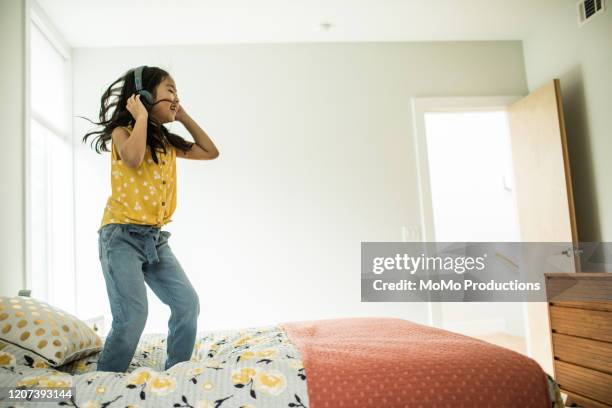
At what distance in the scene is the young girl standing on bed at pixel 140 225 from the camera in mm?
1425

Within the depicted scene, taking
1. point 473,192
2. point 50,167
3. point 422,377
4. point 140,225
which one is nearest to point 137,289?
point 140,225

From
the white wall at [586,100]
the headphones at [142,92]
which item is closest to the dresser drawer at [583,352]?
the white wall at [586,100]

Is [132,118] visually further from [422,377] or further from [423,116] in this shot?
[423,116]

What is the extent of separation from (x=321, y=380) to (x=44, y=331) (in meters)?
0.78

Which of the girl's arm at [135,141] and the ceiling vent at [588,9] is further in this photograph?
the ceiling vent at [588,9]

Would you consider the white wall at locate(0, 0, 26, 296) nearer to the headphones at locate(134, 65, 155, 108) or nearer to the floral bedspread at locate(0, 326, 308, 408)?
the headphones at locate(134, 65, 155, 108)

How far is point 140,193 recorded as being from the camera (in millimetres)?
1573

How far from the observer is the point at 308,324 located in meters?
1.82

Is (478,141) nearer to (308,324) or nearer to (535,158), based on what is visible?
(535,158)

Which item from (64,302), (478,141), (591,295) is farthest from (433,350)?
(478,141)

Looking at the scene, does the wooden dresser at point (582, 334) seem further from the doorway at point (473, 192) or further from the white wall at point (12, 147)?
the white wall at point (12, 147)

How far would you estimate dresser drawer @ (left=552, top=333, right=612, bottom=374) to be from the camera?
6.63ft

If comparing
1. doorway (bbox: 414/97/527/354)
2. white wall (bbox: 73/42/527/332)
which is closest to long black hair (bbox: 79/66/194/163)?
white wall (bbox: 73/42/527/332)

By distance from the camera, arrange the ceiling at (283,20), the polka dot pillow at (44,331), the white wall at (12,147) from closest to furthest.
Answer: the polka dot pillow at (44,331) → the white wall at (12,147) → the ceiling at (283,20)
